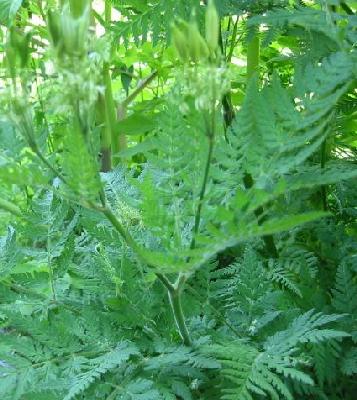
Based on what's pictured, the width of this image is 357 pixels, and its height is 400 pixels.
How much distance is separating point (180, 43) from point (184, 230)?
0.23 metres

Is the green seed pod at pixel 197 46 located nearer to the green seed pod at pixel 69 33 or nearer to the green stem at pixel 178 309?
the green seed pod at pixel 69 33

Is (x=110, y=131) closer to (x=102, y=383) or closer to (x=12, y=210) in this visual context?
(x=12, y=210)

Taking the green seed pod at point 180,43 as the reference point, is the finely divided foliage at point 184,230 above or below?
below

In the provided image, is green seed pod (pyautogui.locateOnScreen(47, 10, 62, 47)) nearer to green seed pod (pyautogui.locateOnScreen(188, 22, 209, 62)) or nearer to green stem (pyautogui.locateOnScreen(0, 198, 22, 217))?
green seed pod (pyautogui.locateOnScreen(188, 22, 209, 62))

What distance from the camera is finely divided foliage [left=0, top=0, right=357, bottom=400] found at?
1.33 feet

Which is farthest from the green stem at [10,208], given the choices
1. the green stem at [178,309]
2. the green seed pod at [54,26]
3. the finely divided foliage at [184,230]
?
the green seed pod at [54,26]

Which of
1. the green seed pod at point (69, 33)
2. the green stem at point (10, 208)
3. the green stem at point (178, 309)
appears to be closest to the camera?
the green seed pod at point (69, 33)

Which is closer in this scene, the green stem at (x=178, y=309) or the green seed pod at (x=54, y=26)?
the green seed pod at (x=54, y=26)

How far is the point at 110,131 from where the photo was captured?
42.1 inches

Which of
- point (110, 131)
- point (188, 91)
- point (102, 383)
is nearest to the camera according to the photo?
point (188, 91)

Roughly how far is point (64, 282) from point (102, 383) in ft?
0.52

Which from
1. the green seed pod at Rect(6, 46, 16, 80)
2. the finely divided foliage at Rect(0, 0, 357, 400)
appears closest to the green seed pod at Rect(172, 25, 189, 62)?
the finely divided foliage at Rect(0, 0, 357, 400)

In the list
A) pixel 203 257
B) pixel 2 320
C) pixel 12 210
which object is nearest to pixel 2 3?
Result: pixel 12 210

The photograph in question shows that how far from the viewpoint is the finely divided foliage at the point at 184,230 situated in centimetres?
41
